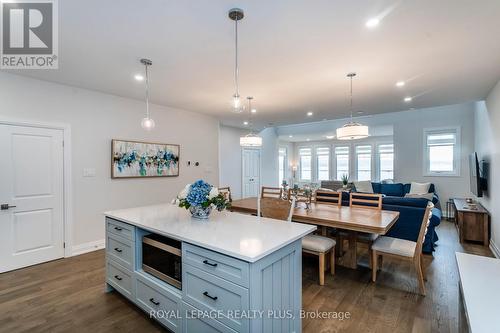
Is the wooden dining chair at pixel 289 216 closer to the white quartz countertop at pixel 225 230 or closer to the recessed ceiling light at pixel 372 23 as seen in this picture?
the white quartz countertop at pixel 225 230

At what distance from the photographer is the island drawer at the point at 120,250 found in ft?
7.45

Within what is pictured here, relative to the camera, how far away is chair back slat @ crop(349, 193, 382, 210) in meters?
3.46

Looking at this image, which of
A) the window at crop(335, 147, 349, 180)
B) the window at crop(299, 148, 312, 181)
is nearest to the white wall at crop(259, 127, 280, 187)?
the window at crop(299, 148, 312, 181)

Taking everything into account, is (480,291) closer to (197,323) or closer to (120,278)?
(197,323)

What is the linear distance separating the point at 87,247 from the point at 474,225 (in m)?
6.64

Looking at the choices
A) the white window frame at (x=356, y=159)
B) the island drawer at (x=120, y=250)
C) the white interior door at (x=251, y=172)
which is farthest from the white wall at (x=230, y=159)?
the white window frame at (x=356, y=159)

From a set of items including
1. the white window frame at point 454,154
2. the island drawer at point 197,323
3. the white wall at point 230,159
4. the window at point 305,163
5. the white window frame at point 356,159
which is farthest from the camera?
the window at point 305,163

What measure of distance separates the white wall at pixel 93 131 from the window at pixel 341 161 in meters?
7.52

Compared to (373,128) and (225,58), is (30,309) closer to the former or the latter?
(225,58)

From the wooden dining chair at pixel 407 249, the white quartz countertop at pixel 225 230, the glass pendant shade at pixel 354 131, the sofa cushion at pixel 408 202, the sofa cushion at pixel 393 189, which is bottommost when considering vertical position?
the wooden dining chair at pixel 407 249

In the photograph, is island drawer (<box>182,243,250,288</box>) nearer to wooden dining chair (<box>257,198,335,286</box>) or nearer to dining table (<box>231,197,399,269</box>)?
wooden dining chair (<box>257,198,335,286</box>)

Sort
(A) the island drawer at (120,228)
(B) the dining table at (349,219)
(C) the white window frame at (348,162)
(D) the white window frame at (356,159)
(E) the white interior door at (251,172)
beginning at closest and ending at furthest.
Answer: (A) the island drawer at (120,228) < (B) the dining table at (349,219) < (E) the white interior door at (251,172) < (D) the white window frame at (356,159) < (C) the white window frame at (348,162)

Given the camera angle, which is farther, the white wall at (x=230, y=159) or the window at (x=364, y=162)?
the window at (x=364, y=162)

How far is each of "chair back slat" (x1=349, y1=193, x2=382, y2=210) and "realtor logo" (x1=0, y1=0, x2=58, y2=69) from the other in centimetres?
Answer: 406
